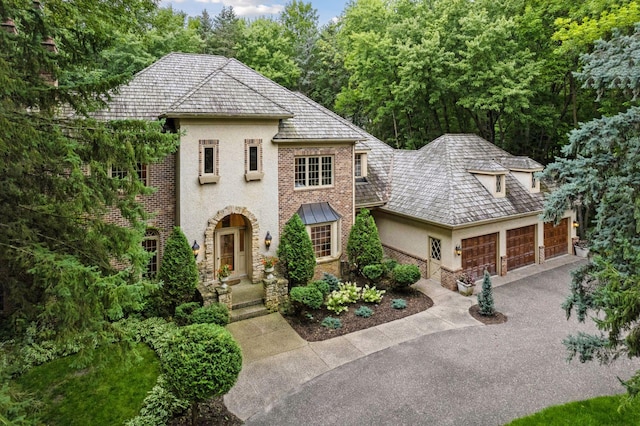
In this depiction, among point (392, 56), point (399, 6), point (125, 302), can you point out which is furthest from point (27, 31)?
point (399, 6)

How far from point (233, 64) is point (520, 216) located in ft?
→ 45.1

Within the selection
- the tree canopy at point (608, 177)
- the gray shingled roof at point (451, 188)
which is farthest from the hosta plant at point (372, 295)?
the tree canopy at point (608, 177)

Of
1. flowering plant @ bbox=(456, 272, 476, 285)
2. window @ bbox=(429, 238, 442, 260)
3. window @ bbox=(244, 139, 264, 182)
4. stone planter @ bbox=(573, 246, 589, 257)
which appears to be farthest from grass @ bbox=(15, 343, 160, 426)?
stone planter @ bbox=(573, 246, 589, 257)

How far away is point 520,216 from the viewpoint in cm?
1656

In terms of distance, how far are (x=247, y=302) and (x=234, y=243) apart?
2684 mm

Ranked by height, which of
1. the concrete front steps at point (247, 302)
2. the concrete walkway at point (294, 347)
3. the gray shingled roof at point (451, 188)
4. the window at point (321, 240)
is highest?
the gray shingled roof at point (451, 188)

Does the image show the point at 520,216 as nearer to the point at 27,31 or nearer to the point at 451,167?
the point at 451,167

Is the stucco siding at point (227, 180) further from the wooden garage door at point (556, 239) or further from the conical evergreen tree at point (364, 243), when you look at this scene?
the wooden garage door at point (556, 239)

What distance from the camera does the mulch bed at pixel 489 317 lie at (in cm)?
1230

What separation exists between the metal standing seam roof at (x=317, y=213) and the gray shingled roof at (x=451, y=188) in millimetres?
3366

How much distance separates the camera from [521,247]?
1731 cm

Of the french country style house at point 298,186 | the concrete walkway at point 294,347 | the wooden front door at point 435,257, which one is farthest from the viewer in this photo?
the wooden front door at point 435,257

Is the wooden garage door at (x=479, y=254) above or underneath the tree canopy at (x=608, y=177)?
underneath

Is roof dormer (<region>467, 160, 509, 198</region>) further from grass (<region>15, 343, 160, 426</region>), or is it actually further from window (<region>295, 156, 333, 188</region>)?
grass (<region>15, 343, 160, 426</region>)
